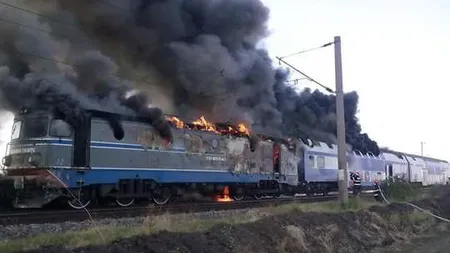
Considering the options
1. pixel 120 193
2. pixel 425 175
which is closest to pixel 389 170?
pixel 425 175

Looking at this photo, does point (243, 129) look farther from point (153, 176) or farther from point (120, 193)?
point (120, 193)

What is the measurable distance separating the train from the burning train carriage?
0.03 metres

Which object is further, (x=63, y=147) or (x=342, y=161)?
(x=342, y=161)

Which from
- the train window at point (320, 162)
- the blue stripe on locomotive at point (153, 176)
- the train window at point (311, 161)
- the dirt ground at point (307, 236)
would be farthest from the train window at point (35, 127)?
the train window at point (320, 162)

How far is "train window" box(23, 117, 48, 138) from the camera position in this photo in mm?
14766

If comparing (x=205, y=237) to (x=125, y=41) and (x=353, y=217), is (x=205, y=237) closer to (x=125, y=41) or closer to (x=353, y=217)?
(x=353, y=217)

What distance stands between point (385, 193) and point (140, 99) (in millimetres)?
13640

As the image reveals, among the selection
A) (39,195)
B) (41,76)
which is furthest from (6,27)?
(39,195)

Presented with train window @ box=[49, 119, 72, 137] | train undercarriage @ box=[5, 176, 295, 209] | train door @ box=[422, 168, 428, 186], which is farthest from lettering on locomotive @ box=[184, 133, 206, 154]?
train door @ box=[422, 168, 428, 186]

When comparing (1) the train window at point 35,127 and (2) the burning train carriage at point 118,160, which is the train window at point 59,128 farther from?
(1) the train window at point 35,127

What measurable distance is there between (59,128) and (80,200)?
2.34 meters

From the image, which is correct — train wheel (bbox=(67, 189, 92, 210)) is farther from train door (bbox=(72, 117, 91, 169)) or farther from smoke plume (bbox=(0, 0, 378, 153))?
smoke plume (bbox=(0, 0, 378, 153))

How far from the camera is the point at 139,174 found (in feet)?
54.3

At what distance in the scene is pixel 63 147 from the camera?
14.6 meters
